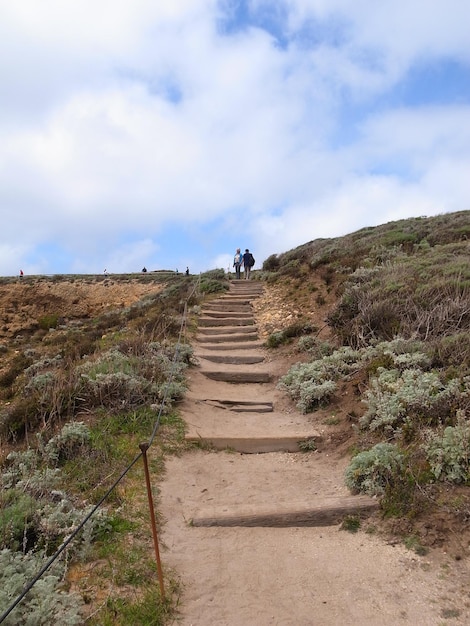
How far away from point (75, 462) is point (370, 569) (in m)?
3.26

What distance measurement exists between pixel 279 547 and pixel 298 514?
43 centimetres

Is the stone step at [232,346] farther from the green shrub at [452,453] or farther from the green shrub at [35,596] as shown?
the green shrub at [35,596]

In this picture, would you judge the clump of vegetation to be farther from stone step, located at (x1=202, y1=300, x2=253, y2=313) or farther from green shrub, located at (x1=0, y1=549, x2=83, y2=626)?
green shrub, located at (x1=0, y1=549, x2=83, y2=626)

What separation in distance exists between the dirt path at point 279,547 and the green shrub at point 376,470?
160 millimetres

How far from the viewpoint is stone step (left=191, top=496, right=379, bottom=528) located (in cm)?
424

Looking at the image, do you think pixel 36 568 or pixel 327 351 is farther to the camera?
pixel 327 351

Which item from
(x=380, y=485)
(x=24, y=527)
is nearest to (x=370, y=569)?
(x=380, y=485)

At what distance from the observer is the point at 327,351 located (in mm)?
8570

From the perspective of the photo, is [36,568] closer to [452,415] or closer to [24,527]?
[24,527]

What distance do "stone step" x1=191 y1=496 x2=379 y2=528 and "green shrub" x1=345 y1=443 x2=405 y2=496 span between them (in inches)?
5.1

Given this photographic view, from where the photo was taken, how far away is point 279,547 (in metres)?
3.94

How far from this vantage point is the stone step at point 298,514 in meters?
4.24

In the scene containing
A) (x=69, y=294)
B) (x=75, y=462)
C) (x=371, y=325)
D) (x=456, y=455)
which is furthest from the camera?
(x=69, y=294)

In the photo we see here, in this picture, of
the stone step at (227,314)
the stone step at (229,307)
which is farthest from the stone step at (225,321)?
the stone step at (229,307)
